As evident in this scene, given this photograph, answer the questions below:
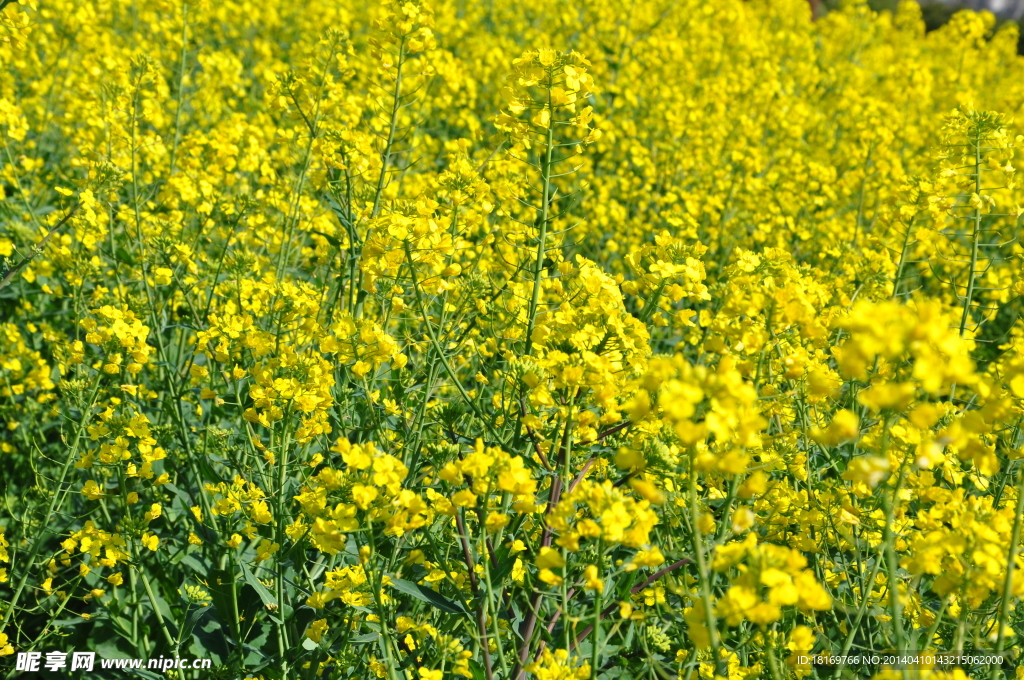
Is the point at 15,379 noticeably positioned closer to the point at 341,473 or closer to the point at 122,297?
the point at 122,297

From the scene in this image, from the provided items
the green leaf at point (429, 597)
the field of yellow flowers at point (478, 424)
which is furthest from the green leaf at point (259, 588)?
the green leaf at point (429, 597)

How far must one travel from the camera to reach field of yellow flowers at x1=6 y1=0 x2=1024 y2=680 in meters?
1.41

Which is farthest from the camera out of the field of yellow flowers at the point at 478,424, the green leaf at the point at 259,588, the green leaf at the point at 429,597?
the green leaf at the point at 259,588

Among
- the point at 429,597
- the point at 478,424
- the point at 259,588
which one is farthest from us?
the point at 478,424

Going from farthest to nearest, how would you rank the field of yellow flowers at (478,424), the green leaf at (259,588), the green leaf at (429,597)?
the green leaf at (259,588) < the green leaf at (429,597) < the field of yellow flowers at (478,424)

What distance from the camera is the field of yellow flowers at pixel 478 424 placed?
1409 mm

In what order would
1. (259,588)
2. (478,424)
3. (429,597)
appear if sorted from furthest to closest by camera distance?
(478,424) → (259,588) → (429,597)

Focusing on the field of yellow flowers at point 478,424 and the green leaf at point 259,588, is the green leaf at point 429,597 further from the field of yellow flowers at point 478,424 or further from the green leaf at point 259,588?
the green leaf at point 259,588

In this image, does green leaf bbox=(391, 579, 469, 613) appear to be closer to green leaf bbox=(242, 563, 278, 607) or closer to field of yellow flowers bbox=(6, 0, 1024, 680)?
field of yellow flowers bbox=(6, 0, 1024, 680)

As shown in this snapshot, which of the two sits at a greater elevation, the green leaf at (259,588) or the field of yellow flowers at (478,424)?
Answer: the field of yellow flowers at (478,424)

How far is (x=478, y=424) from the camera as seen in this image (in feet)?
8.20

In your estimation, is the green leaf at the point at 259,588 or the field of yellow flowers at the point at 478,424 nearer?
the field of yellow flowers at the point at 478,424

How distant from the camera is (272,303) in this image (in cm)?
275

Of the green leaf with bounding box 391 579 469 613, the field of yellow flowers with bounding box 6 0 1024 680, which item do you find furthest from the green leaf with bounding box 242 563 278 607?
the green leaf with bounding box 391 579 469 613
